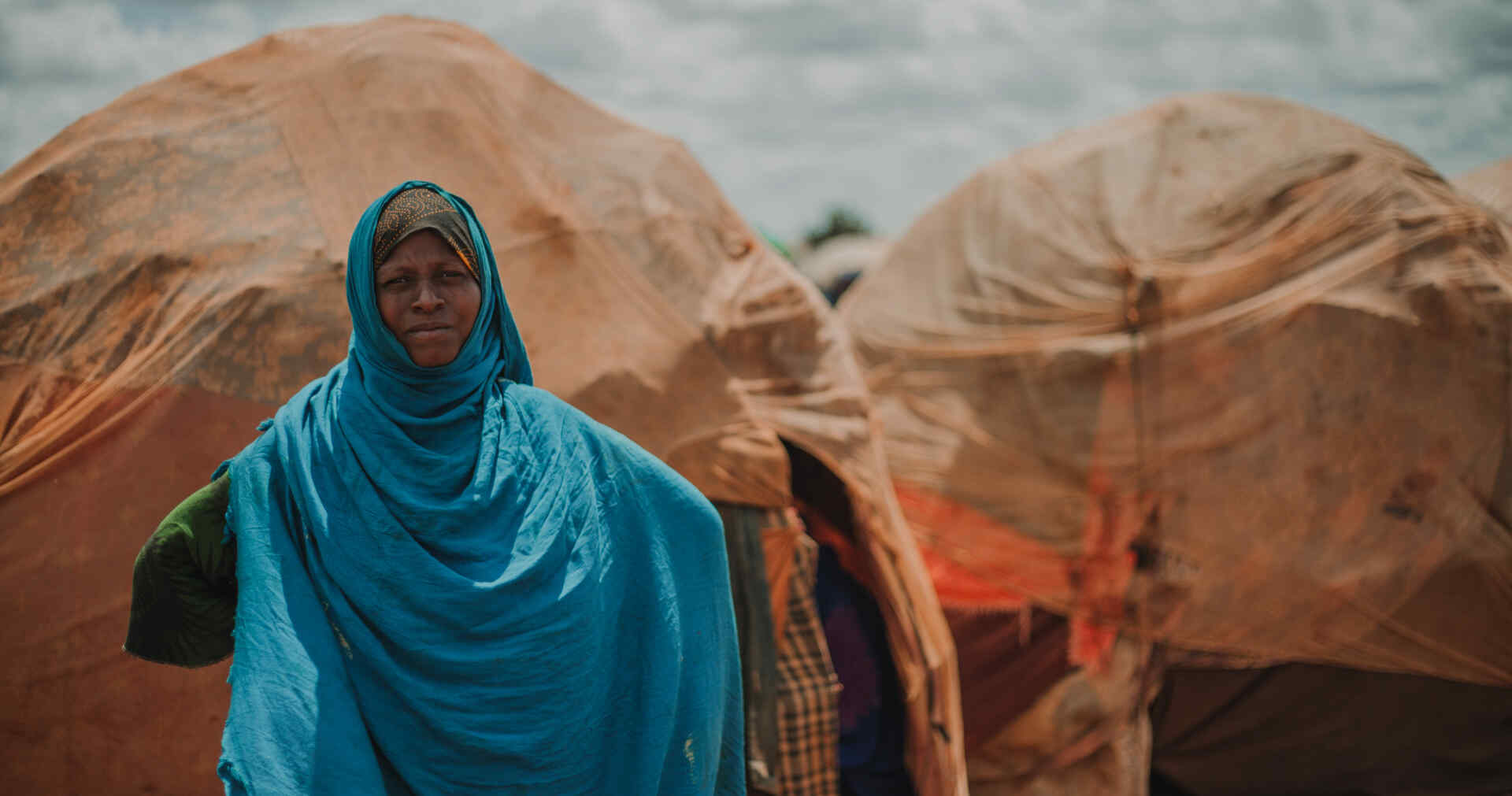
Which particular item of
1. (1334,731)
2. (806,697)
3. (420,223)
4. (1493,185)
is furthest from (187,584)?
(1493,185)

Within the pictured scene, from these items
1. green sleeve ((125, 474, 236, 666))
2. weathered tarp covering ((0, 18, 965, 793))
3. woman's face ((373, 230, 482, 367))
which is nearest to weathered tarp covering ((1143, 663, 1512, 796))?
weathered tarp covering ((0, 18, 965, 793))

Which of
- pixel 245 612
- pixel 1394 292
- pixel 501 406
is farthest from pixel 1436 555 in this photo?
pixel 245 612

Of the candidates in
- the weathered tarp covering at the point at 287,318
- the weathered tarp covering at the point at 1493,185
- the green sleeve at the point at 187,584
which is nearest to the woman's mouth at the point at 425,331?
the green sleeve at the point at 187,584

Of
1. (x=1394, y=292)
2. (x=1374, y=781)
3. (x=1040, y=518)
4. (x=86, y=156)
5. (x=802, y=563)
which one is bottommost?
(x=1374, y=781)

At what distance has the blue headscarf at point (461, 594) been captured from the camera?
1522 millimetres

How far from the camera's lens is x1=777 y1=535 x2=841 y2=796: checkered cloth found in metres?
3.08

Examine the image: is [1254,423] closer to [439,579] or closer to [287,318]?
[287,318]

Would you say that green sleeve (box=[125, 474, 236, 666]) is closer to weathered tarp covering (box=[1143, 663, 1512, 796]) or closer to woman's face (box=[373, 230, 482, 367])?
woman's face (box=[373, 230, 482, 367])

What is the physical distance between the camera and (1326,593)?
4172mm

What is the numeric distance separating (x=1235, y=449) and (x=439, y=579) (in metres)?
3.40

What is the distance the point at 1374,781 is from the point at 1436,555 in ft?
3.55

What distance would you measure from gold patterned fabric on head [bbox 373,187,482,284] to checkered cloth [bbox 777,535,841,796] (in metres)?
1.62

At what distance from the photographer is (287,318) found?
2.54m

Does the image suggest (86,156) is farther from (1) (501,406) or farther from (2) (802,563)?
(2) (802,563)
